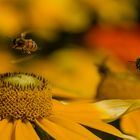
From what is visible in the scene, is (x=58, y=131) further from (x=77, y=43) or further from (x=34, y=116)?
(x=77, y=43)

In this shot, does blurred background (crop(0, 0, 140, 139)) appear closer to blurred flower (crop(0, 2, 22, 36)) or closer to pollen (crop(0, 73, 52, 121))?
blurred flower (crop(0, 2, 22, 36))

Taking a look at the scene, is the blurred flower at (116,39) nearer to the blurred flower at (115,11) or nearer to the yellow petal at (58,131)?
the blurred flower at (115,11)

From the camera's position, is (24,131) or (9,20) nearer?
(24,131)

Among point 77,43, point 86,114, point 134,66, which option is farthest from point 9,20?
point 86,114

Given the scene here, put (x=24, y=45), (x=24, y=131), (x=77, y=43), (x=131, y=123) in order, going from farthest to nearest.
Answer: (x=77, y=43) < (x=24, y=45) < (x=131, y=123) < (x=24, y=131)

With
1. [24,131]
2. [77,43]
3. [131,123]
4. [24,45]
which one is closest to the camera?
[24,131]
